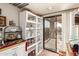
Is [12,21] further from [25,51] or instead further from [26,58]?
[26,58]

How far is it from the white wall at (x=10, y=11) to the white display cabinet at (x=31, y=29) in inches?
3.1

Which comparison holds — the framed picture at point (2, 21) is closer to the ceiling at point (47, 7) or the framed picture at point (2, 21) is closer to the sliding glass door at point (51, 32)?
the ceiling at point (47, 7)

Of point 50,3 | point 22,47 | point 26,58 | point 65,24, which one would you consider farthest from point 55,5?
point 26,58

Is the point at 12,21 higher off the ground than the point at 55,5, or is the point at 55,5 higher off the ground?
the point at 55,5

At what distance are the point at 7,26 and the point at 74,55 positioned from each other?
3.29 feet

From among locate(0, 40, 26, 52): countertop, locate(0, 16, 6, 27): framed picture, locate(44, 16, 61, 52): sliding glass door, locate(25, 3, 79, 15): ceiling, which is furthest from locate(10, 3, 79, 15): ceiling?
locate(0, 40, 26, 52): countertop

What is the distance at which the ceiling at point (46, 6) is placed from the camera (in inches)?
58.4

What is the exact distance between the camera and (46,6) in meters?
1.51

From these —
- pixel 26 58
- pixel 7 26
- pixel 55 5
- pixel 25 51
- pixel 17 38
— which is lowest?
pixel 26 58

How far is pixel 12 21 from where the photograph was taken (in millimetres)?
1449

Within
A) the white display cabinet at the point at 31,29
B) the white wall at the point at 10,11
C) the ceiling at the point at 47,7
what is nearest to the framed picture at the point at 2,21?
the white wall at the point at 10,11

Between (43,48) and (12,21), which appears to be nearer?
(12,21)

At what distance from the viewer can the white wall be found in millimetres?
1417

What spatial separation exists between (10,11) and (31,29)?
378 millimetres
